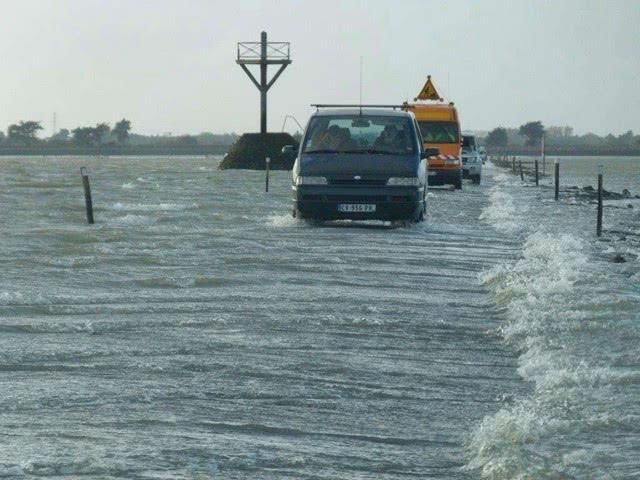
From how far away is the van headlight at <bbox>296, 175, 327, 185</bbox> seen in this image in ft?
82.7

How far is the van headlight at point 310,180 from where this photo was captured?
82.7 feet

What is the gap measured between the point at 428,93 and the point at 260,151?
29215 mm

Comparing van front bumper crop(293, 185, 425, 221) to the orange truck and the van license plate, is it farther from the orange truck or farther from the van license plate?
the orange truck

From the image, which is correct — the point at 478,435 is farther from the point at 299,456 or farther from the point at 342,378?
the point at 342,378

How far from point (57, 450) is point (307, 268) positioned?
10607mm

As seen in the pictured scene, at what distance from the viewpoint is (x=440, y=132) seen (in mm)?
45781

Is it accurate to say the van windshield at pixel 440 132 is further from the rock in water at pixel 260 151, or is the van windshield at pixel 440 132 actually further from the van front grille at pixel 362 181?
the rock in water at pixel 260 151

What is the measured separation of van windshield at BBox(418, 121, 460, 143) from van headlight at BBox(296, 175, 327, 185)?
67.1 feet

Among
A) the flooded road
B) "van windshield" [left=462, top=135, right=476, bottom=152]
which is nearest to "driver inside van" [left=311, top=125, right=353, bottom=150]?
the flooded road

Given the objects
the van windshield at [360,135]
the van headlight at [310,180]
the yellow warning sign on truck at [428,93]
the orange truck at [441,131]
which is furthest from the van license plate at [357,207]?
the yellow warning sign on truck at [428,93]

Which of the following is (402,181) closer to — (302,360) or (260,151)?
(302,360)

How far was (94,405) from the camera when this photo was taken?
30.7 ft

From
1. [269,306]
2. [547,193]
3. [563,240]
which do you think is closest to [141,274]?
[269,306]

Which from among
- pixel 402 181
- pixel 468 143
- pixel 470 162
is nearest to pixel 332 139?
pixel 402 181
